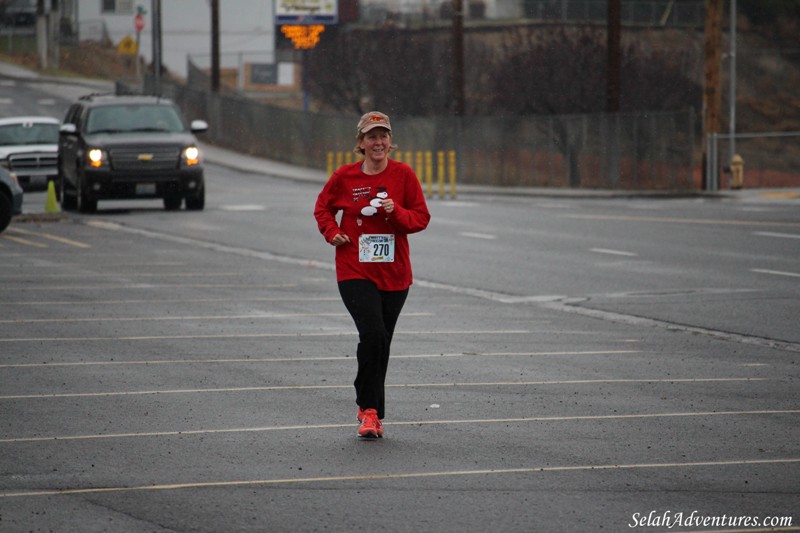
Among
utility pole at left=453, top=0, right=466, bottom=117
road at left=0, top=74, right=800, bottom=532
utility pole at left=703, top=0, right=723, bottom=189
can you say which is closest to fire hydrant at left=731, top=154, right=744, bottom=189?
utility pole at left=703, top=0, right=723, bottom=189

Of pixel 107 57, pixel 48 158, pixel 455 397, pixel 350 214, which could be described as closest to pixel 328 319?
pixel 455 397

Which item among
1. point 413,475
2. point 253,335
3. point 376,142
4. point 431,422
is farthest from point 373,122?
point 253,335

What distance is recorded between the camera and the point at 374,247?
28.8ft

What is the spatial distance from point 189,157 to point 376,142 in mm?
19536

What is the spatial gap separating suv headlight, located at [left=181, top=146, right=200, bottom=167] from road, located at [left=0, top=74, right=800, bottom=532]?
6.59 metres

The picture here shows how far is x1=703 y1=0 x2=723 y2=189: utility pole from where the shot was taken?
39281 mm

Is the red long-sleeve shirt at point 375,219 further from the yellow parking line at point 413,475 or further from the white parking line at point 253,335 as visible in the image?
the white parking line at point 253,335

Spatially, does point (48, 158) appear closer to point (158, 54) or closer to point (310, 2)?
point (158, 54)

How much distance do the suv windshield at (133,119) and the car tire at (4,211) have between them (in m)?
5.10

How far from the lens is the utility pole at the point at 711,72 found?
39281 mm

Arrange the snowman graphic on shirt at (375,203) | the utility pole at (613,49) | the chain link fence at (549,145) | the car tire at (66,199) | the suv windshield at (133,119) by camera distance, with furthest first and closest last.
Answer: the utility pole at (613,49), the chain link fence at (549,145), the car tire at (66,199), the suv windshield at (133,119), the snowman graphic on shirt at (375,203)

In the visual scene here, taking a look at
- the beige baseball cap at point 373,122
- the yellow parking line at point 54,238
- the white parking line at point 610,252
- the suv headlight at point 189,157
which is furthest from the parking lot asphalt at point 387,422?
the suv headlight at point 189,157

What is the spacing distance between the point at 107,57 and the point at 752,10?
34.3 m

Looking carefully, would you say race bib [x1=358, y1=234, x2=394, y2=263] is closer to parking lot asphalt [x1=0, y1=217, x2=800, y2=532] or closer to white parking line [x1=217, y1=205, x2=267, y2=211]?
parking lot asphalt [x1=0, y1=217, x2=800, y2=532]
